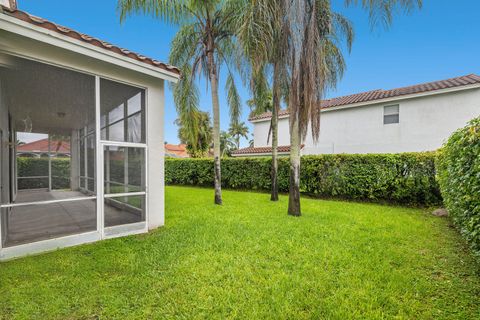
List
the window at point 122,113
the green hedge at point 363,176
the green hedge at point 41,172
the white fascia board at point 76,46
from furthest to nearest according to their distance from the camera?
the green hedge at point 363,176 < the green hedge at point 41,172 < the window at point 122,113 < the white fascia board at point 76,46

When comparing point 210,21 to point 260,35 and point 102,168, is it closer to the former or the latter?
point 260,35

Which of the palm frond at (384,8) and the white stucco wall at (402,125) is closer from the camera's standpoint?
the palm frond at (384,8)

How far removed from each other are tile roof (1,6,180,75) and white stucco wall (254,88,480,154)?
34.0 feet

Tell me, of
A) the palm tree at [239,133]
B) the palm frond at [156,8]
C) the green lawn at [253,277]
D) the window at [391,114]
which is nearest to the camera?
the green lawn at [253,277]

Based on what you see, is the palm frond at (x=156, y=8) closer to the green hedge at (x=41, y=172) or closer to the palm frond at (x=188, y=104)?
the palm frond at (x=188, y=104)

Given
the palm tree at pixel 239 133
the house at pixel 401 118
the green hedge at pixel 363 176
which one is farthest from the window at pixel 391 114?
the palm tree at pixel 239 133

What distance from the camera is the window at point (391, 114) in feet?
44.5

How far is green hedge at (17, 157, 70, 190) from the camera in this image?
730 centimetres

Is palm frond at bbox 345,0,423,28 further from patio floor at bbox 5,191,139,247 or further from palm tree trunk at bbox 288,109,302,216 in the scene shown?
patio floor at bbox 5,191,139,247

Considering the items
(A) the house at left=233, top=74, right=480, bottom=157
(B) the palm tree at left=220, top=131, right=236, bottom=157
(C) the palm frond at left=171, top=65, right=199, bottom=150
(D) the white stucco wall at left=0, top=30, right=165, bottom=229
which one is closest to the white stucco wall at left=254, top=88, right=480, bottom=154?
(A) the house at left=233, top=74, right=480, bottom=157

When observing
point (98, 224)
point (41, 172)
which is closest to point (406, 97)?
point (98, 224)

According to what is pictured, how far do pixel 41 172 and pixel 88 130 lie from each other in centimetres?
398

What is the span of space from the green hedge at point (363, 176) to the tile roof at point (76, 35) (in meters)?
8.26

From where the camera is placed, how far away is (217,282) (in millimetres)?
3312
